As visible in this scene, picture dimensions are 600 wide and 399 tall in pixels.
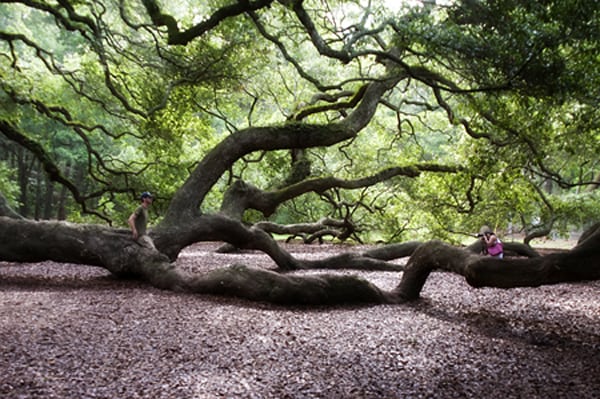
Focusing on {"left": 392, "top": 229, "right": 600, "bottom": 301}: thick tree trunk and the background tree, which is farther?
the background tree

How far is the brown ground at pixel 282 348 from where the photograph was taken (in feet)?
8.44

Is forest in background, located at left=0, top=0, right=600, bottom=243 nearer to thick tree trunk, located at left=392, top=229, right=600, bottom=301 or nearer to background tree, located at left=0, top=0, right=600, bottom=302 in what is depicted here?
background tree, located at left=0, top=0, right=600, bottom=302

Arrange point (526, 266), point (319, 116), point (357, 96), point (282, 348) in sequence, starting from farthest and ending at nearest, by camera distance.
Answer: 1. point (319, 116)
2. point (357, 96)
3. point (526, 266)
4. point (282, 348)

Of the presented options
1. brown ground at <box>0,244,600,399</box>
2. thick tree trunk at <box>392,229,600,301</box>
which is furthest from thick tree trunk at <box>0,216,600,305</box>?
brown ground at <box>0,244,600,399</box>

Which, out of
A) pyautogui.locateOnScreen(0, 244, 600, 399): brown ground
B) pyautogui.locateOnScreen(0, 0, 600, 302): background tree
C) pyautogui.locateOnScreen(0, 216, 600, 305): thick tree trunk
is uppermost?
pyautogui.locateOnScreen(0, 0, 600, 302): background tree

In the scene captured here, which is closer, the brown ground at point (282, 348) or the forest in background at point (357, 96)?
the brown ground at point (282, 348)

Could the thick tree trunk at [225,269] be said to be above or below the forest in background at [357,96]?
below

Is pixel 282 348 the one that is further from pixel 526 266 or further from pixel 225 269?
pixel 526 266

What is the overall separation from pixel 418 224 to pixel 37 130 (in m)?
18.5

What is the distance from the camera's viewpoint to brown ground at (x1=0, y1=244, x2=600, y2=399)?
2572mm

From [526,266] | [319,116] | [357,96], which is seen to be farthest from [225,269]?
[319,116]

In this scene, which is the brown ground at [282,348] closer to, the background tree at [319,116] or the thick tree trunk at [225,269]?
the thick tree trunk at [225,269]

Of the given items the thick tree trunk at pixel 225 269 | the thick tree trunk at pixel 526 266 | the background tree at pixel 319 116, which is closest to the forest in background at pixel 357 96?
the background tree at pixel 319 116

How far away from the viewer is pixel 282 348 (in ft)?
10.7
